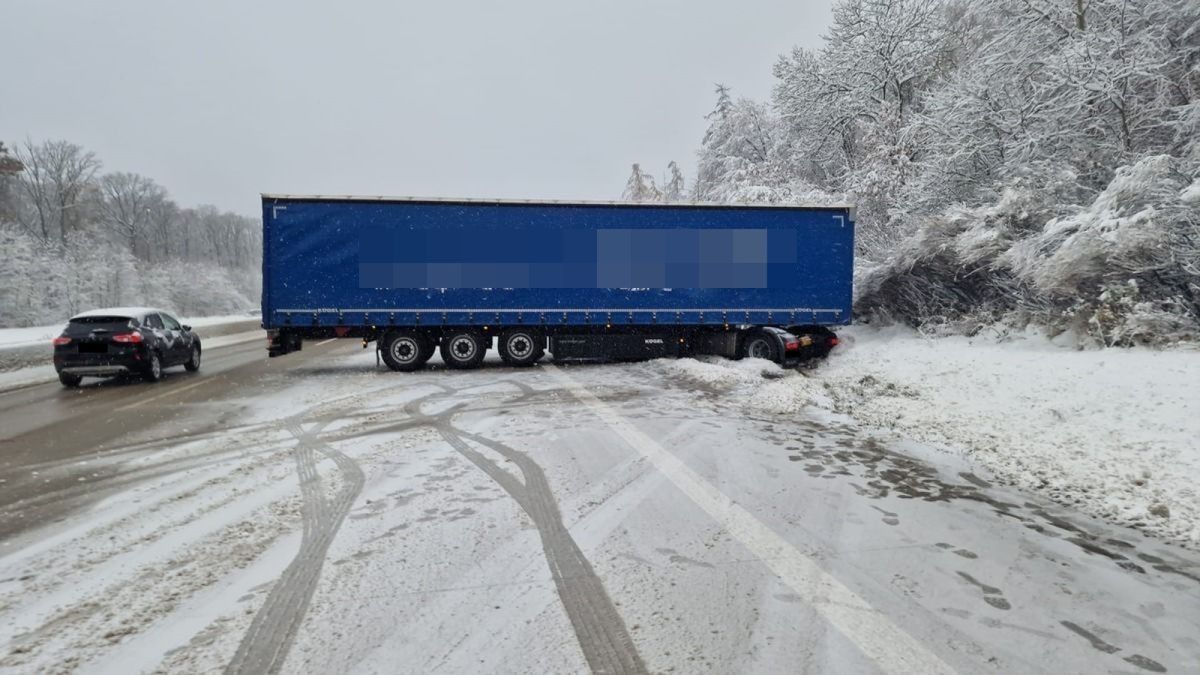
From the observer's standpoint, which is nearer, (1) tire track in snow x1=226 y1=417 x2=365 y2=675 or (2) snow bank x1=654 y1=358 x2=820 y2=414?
(1) tire track in snow x1=226 y1=417 x2=365 y2=675

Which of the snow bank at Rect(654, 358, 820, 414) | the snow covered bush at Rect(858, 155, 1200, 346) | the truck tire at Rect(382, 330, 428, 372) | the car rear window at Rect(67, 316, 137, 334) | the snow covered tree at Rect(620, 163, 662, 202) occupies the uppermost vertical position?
the snow covered tree at Rect(620, 163, 662, 202)

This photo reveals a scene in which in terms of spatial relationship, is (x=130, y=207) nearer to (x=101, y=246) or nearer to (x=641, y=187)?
(x=101, y=246)

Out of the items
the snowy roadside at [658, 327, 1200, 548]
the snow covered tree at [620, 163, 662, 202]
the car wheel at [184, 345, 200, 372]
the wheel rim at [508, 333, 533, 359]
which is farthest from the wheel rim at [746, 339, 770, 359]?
the snow covered tree at [620, 163, 662, 202]

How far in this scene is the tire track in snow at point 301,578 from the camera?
2.74m

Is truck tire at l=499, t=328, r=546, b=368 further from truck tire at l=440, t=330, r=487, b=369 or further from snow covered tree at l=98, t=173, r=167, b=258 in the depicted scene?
snow covered tree at l=98, t=173, r=167, b=258

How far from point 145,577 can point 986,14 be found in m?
20.9

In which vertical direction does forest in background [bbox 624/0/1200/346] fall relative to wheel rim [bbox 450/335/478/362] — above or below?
above

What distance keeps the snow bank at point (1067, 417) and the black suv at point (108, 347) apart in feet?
41.0

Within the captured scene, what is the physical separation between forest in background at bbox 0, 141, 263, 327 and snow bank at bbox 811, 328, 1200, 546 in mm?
23617

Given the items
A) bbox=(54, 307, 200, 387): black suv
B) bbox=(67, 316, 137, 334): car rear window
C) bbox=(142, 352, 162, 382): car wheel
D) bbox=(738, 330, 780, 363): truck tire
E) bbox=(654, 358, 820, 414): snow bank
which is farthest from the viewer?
bbox=(738, 330, 780, 363): truck tire

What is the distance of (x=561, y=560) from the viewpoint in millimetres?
3770

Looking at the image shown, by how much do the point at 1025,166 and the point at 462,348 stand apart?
12.3m

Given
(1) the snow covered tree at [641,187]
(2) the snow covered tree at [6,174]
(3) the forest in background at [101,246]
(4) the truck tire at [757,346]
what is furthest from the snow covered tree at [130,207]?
(4) the truck tire at [757,346]

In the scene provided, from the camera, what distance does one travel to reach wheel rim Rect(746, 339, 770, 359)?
1444 centimetres
